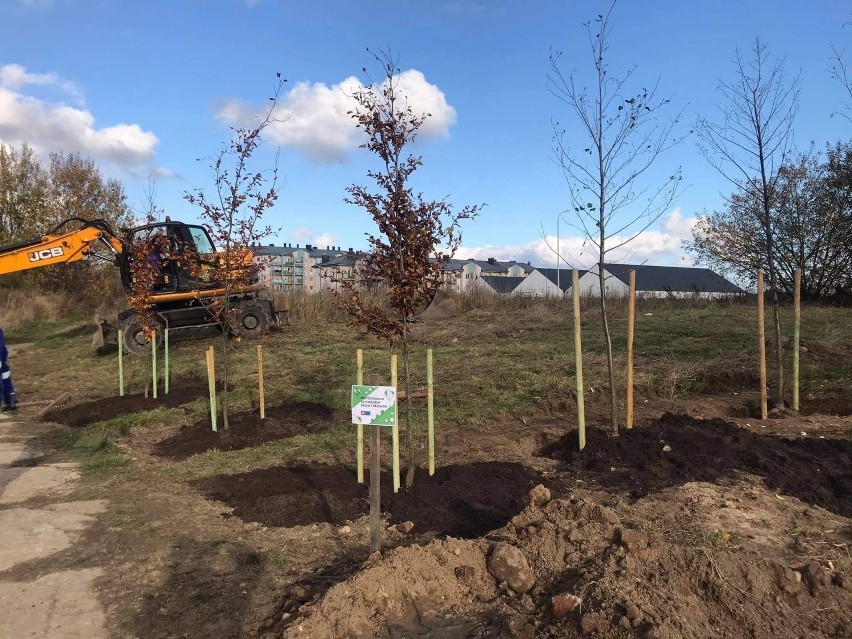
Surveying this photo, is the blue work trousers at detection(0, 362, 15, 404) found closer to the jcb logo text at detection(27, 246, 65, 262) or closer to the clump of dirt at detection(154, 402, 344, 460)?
the clump of dirt at detection(154, 402, 344, 460)

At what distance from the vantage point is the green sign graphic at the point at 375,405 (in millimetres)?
4449

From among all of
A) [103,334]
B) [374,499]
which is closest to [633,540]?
[374,499]

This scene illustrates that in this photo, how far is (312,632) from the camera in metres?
3.40

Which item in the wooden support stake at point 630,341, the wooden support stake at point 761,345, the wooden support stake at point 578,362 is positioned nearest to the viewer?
the wooden support stake at point 578,362

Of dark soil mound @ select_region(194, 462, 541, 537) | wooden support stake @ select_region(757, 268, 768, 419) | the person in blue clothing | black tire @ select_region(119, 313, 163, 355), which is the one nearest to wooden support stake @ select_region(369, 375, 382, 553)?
dark soil mound @ select_region(194, 462, 541, 537)

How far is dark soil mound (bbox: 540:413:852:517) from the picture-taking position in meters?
5.59

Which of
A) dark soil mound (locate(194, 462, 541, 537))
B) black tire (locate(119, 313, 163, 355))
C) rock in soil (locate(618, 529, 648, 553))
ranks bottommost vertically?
dark soil mound (locate(194, 462, 541, 537))

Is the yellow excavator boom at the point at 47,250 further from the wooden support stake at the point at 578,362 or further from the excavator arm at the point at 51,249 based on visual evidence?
the wooden support stake at the point at 578,362

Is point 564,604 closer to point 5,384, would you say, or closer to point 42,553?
point 42,553

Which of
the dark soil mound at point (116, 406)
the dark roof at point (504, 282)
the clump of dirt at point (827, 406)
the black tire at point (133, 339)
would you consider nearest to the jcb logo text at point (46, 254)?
the black tire at point (133, 339)

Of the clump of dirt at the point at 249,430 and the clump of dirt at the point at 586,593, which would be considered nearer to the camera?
the clump of dirt at the point at 586,593

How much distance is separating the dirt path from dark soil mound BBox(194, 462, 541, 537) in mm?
1319

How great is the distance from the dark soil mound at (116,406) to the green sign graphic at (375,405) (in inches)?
292

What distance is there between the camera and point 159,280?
53.2ft
